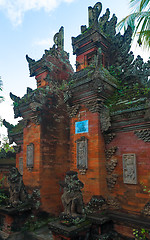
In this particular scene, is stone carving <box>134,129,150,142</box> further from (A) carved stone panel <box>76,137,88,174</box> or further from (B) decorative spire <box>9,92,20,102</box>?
(B) decorative spire <box>9,92,20,102</box>

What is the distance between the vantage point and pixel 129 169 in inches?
296

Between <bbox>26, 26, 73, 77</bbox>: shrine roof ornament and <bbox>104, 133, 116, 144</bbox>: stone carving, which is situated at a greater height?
<bbox>26, 26, 73, 77</bbox>: shrine roof ornament

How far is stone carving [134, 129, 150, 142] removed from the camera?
720 cm

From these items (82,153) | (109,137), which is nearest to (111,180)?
(82,153)

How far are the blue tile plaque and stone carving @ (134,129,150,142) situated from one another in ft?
7.84

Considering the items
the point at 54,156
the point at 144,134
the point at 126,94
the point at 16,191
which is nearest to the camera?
the point at 144,134

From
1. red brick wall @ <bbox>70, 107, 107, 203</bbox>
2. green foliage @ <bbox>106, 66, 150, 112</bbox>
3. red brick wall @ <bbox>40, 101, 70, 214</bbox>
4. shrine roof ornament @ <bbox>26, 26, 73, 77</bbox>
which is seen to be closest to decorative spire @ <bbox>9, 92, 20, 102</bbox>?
shrine roof ornament @ <bbox>26, 26, 73, 77</bbox>

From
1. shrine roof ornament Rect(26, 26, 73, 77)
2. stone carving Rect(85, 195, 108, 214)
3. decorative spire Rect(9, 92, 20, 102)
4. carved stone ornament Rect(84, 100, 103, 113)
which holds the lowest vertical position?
stone carving Rect(85, 195, 108, 214)

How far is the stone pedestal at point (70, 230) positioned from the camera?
600 cm

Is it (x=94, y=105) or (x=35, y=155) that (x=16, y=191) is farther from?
(x=94, y=105)

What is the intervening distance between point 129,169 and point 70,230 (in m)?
3.25

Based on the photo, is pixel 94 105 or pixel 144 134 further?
pixel 94 105

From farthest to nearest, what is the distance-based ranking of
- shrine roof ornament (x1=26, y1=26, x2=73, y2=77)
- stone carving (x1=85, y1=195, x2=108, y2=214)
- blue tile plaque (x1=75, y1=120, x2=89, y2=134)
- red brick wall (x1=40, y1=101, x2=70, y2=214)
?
shrine roof ornament (x1=26, y1=26, x2=73, y2=77)
red brick wall (x1=40, y1=101, x2=70, y2=214)
blue tile plaque (x1=75, y1=120, x2=89, y2=134)
stone carving (x1=85, y1=195, x2=108, y2=214)

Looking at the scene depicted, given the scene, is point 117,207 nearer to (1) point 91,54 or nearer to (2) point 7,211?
(2) point 7,211
